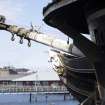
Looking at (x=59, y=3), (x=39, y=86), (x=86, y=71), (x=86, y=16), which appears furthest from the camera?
(x=39, y=86)

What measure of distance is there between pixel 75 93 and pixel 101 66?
14059 millimetres

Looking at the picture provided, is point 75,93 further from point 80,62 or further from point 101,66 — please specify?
A: point 101,66

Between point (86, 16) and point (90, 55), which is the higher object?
point (86, 16)

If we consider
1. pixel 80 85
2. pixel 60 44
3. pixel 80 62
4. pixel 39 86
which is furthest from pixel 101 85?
pixel 39 86

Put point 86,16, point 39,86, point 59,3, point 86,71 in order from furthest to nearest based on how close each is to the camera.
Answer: point 39,86 → point 86,71 → point 86,16 → point 59,3

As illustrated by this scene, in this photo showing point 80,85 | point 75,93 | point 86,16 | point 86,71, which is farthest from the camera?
point 75,93

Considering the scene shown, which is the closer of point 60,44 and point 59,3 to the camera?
point 59,3

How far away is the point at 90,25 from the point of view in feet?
90.5

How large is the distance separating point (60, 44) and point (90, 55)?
45.5 feet

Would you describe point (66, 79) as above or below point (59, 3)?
below

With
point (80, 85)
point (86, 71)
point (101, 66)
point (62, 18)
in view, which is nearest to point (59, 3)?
point (62, 18)

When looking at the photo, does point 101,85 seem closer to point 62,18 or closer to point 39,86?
point 62,18

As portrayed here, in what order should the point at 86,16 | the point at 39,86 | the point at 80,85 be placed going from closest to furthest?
the point at 86,16, the point at 80,85, the point at 39,86

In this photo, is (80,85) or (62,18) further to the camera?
(80,85)
